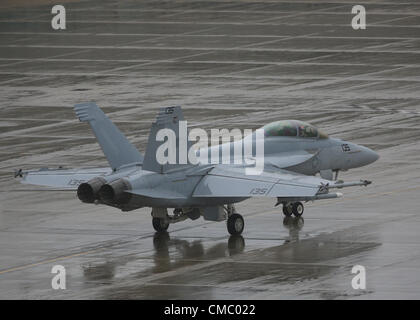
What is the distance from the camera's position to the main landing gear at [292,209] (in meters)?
39.4

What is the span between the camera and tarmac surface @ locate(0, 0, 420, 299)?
32.4m

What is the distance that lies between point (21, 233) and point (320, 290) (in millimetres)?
11087

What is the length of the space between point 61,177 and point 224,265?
7.28m

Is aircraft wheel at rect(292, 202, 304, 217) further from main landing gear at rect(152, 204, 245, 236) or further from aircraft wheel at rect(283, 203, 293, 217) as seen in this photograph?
main landing gear at rect(152, 204, 245, 236)

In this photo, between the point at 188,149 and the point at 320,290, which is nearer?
the point at 320,290

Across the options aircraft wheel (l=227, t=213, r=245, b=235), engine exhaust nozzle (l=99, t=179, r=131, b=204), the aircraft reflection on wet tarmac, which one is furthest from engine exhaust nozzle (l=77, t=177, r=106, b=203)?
aircraft wheel (l=227, t=213, r=245, b=235)

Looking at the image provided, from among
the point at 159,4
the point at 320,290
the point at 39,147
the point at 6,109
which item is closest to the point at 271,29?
the point at 159,4

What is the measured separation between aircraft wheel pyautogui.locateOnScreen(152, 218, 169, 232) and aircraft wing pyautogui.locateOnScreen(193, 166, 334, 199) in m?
1.65

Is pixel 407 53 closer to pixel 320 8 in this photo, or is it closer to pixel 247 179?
pixel 320 8

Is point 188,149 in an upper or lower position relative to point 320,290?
upper

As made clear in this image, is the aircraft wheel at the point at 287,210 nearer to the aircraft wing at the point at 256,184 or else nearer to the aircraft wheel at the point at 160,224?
the aircraft wing at the point at 256,184

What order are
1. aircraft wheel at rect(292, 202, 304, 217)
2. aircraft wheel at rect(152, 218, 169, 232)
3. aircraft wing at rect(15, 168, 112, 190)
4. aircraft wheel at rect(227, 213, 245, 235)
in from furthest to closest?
aircraft wheel at rect(292, 202, 304, 217)
aircraft wing at rect(15, 168, 112, 190)
aircraft wheel at rect(152, 218, 169, 232)
aircraft wheel at rect(227, 213, 245, 235)

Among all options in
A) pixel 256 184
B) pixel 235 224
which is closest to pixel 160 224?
pixel 235 224

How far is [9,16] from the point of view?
99500 mm
